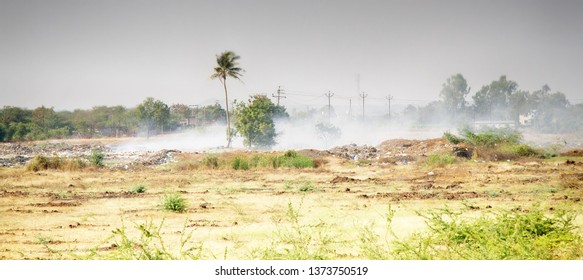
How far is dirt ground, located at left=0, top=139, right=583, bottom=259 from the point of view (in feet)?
20.7

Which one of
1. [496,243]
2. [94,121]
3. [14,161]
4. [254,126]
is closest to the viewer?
[496,243]

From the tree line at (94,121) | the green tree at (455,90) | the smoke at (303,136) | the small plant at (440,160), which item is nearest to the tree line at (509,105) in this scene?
the green tree at (455,90)

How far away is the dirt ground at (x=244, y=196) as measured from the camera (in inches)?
249

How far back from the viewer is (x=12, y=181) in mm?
12719

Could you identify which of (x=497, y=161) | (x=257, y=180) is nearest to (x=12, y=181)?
(x=257, y=180)

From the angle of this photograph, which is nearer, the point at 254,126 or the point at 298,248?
the point at 298,248

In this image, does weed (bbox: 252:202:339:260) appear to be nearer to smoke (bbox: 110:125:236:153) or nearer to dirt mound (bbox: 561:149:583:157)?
dirt mound (bbox: 561:149:583:157)

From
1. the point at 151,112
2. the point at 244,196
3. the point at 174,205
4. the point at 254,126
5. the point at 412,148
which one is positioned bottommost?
the point at 244,196

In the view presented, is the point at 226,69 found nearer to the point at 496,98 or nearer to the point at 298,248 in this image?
the point at 496,98

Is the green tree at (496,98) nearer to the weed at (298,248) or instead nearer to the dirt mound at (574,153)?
the weed at (298,248)

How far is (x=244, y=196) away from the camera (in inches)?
417

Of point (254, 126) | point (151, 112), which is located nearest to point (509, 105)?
point (151, 112)
